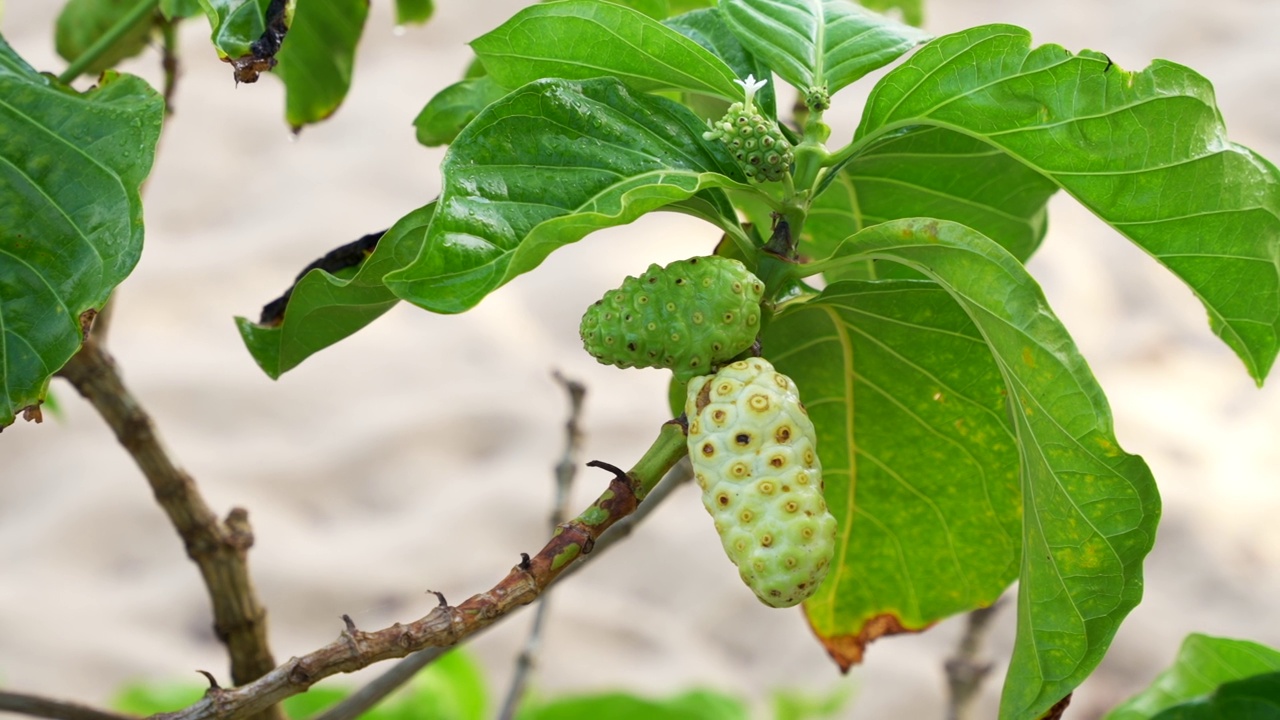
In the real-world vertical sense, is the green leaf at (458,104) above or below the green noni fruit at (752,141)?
above

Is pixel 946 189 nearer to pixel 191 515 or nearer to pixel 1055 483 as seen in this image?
pixel 1055 483

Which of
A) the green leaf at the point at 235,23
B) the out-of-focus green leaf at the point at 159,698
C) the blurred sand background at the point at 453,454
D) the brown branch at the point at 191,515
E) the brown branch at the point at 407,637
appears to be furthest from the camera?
the blurred sand background at the point at 453,454

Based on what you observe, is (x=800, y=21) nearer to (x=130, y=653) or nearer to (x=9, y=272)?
(x=9, y=272)

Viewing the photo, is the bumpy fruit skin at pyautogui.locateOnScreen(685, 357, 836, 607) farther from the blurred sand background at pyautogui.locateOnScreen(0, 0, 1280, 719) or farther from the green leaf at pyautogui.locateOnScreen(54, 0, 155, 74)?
the blurred sand background at pyautogui.locateOnScreen(0, 0, 1280, 719)

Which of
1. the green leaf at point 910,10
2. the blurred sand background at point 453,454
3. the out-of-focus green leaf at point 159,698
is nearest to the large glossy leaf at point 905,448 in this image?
the green leaf at point 910,10

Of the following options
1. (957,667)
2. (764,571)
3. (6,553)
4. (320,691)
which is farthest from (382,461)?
(764,571)

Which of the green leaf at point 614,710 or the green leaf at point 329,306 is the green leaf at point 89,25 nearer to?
the green leaf at point 329,306
